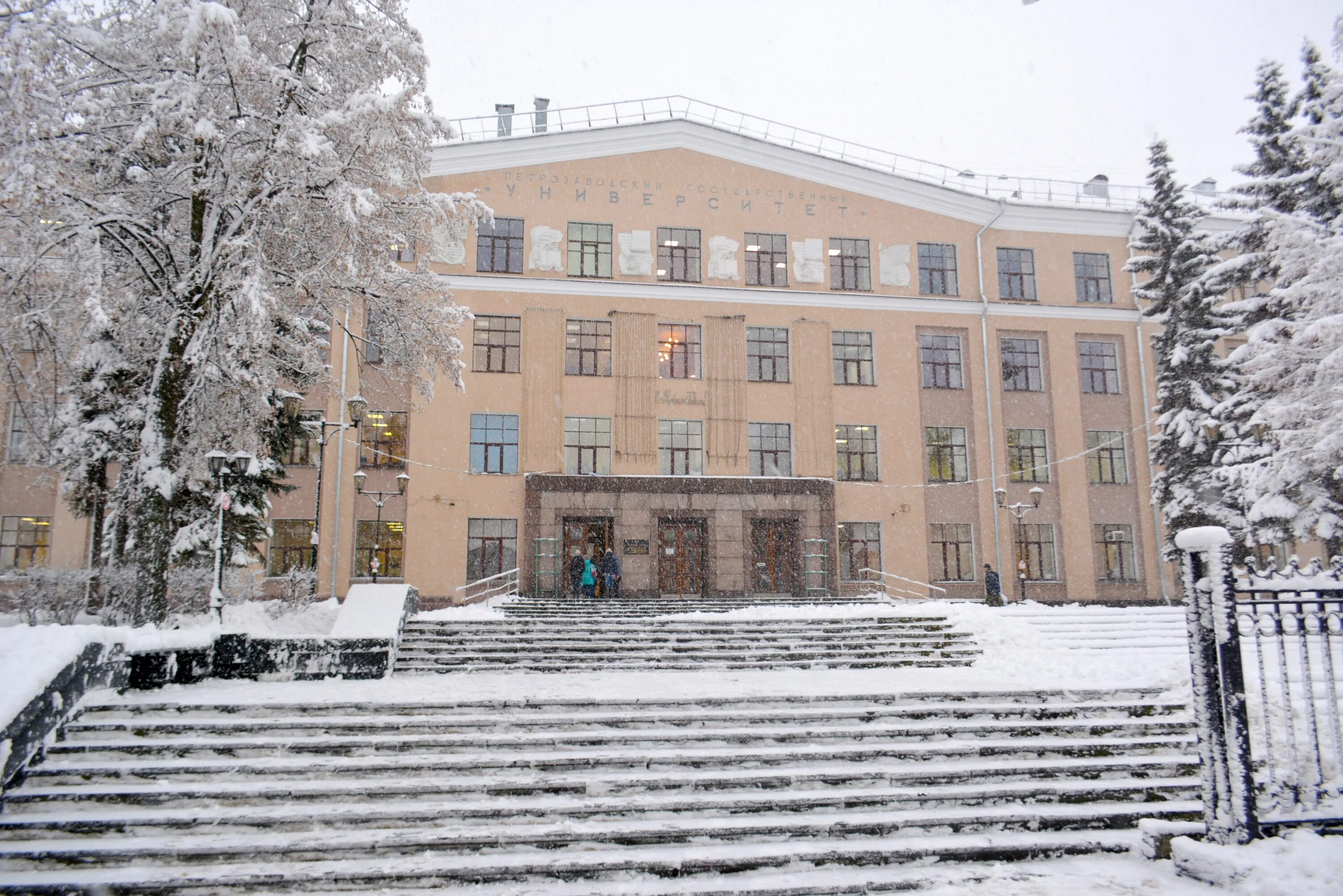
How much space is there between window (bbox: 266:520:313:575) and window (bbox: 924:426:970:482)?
71.9ft

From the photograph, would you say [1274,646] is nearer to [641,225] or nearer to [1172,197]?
[1172,197]

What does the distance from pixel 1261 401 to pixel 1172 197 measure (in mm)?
8463

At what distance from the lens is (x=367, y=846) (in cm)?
667

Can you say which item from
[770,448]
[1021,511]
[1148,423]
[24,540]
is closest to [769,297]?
[770,448]

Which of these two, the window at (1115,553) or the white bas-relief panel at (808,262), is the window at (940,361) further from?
the window at (1115,553)

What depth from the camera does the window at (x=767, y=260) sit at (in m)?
28.9

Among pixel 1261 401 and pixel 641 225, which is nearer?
pixel 1261 401

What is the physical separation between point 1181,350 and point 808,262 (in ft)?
40.8

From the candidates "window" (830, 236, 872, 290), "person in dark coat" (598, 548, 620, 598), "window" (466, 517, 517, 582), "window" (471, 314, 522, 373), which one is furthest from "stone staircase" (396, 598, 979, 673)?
"window" (830, 236, 872, 290)

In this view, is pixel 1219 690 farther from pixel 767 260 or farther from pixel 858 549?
pixel 767 260

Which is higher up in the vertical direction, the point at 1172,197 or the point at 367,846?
the point at 1172,197

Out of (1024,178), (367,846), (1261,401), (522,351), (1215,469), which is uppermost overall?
(1024,178)

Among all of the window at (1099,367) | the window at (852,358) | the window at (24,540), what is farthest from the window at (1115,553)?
the window at (24,540)

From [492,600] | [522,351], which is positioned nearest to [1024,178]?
[522,351]
